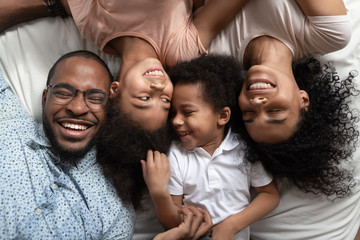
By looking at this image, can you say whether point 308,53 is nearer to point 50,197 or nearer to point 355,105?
point 355,105

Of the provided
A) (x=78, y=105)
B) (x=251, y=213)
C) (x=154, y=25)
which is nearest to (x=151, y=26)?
(x=154, y=25)

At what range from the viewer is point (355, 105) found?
1.46 m

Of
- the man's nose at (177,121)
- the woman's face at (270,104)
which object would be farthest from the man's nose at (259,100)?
the man's nose at (177,121)

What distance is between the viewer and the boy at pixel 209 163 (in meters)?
1.32

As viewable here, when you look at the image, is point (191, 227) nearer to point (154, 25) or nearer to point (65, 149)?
point (65, 149)

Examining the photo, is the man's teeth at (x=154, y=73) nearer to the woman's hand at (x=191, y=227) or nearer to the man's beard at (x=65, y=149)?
the man's beard at (x=65, y=149)

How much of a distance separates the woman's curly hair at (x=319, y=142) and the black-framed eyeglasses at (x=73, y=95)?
2.02ft

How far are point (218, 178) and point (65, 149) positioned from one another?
0.64 meters

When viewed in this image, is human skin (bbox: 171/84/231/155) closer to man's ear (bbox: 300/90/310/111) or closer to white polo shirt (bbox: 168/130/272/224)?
white polo shirt (bbox: 168/130/272/224)

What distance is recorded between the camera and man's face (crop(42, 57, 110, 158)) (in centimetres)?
132

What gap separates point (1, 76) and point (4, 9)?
334 millimetres

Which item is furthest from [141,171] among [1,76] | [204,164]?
[1,76]

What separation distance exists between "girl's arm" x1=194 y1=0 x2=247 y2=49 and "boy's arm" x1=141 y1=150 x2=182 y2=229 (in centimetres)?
56

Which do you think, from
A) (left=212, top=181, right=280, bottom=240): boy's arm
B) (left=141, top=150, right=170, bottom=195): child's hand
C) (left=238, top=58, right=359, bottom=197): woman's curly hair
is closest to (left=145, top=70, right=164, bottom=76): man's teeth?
(left=141, top=150, right=170, bottom=195): child's hand
